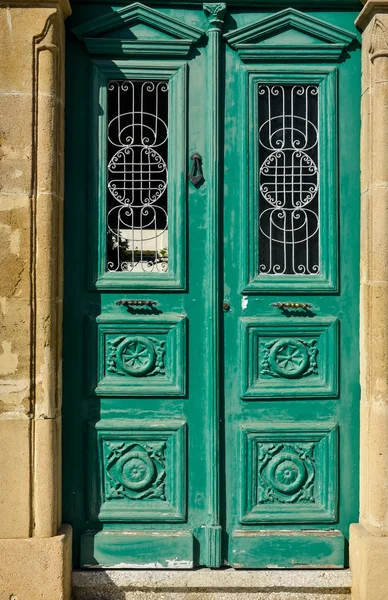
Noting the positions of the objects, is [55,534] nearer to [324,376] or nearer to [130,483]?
[130,483]

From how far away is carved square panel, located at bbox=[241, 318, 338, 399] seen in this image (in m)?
4.83

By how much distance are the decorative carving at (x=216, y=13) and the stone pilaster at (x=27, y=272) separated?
3.06ft

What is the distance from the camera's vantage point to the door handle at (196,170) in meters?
4.84

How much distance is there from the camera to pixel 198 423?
4.84m

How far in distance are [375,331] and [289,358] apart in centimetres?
56

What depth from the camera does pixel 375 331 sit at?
15.2 ft

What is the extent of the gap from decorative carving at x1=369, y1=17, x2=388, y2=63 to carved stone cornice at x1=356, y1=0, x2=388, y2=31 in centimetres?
6

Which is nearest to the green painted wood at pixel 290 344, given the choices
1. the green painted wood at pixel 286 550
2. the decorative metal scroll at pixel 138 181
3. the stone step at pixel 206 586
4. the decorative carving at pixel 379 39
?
the green painted wood at pixel 286 550

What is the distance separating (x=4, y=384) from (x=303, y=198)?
2.15 m

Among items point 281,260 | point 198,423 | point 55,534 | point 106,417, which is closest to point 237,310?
point 281,260

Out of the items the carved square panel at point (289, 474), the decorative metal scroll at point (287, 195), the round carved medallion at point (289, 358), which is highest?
the decorative metal scroll at point (287, 195)

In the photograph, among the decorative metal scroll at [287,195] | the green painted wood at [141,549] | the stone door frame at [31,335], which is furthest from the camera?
the decorative metal scroll at [287,195]

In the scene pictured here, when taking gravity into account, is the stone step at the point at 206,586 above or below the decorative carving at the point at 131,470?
below

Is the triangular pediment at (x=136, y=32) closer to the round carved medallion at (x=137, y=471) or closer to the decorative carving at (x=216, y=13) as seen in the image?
the decorative carving at (x=216, y=13)
